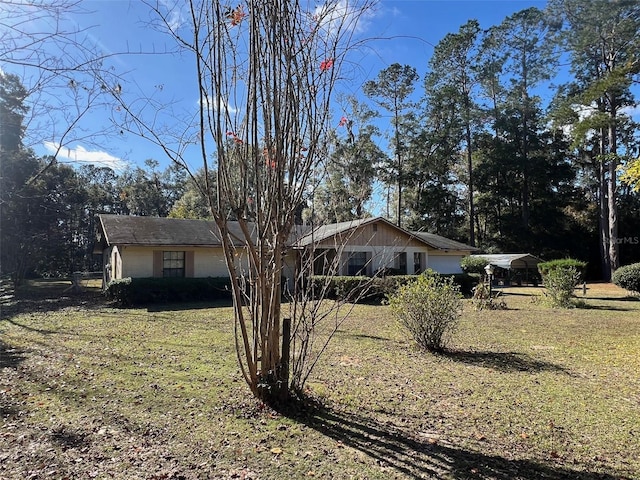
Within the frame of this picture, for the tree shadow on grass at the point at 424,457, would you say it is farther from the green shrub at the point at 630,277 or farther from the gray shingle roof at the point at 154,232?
the green shrub at the point at 630,277

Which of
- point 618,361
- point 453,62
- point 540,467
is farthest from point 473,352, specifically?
point 453,62

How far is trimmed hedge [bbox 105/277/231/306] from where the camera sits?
14.8 m

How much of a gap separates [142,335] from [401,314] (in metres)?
5.75

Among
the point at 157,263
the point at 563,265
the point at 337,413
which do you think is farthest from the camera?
the point at 563,265

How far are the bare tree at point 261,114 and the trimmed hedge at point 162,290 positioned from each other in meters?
10.5

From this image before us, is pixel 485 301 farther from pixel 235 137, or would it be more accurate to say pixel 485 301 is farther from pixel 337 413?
pixel 235 137

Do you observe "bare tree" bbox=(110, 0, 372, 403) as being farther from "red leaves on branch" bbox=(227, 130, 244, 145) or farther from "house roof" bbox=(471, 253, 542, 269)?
"house roof" bbox=(471, 253, 542, 269)

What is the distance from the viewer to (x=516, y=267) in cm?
2692

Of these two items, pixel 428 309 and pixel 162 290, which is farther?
pixel 162 290

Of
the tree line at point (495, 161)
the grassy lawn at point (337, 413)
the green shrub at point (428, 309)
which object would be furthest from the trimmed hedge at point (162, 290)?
the tree line at point (495, 161)

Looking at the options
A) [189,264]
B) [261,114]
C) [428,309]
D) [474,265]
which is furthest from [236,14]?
[474,265]

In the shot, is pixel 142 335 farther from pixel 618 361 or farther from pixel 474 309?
pixel 474 309

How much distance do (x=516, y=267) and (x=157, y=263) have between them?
23.1 m

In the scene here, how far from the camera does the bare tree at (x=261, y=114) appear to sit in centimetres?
371
